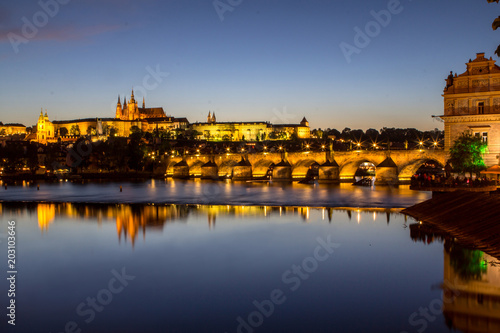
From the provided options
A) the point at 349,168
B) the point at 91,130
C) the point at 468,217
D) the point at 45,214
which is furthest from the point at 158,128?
the point at 468,217

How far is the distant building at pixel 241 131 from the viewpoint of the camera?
163m

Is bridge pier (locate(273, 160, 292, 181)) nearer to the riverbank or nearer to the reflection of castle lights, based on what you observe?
the reflection of castle lights

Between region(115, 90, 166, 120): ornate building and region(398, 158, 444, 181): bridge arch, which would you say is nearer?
region(398, 158, 444, 181): bridge arch

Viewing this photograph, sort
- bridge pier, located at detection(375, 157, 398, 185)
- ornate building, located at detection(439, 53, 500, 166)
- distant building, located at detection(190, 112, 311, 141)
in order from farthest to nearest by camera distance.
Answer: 1. distant building, located at detection(190, 112, 311, 141)
2. bridge pier, located at detection(375, 157, 398, 185)
3. ornate building, located at detection(439, 53, 500, 166)

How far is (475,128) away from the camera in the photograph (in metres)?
33.0

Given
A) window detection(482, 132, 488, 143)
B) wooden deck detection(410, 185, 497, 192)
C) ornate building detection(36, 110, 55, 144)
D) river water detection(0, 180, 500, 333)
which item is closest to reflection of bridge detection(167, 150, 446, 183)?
window detection(482, 132, 488, 143)

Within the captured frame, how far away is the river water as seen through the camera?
10773 mm

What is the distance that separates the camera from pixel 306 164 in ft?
220

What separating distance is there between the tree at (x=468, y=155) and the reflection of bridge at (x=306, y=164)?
12.1 m

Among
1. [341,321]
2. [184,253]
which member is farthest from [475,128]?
[341,321]

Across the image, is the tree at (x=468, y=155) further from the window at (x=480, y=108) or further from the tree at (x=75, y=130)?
the tree at (x=75, y=130)

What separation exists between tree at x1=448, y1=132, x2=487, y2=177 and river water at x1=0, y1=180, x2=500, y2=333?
21.3 feet

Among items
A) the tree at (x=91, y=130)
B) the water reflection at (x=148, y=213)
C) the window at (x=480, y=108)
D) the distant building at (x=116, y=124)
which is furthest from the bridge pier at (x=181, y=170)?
the tree at (x=91, y=130)

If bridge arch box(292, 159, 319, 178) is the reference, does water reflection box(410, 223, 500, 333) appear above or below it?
below
